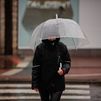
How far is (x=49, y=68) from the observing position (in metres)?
7.13

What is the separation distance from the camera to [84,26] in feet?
78.8

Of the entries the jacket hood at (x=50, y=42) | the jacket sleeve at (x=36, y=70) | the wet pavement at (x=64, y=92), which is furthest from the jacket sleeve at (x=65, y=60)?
the wet pavement at (x=64, y=92)

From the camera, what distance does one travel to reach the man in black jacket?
712 centimetres

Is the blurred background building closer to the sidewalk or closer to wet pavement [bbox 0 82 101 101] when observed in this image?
the sidewalk

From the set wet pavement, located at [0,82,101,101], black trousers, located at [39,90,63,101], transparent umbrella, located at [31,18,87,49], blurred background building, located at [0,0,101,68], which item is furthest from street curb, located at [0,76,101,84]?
blurred background building, located at [0,0,101,68]

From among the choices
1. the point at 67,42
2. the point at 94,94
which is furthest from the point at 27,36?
the point at 67,42

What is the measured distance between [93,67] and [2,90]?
6.31m

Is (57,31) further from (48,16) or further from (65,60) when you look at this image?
(48,16)

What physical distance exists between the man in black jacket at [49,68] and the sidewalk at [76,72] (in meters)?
7.75

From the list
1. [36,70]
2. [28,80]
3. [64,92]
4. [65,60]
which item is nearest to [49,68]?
[36,70]

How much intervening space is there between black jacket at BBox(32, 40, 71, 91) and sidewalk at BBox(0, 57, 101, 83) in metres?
7.78

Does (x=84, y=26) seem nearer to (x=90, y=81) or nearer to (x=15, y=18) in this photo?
(x=15, y=18)

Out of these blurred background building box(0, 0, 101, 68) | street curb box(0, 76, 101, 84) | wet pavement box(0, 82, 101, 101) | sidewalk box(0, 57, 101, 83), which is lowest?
wet pavement box(0, 82, 101, 101)

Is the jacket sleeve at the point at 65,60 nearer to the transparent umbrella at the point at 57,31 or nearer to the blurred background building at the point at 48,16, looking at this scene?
the transparent umbrella at the point at 57,31
